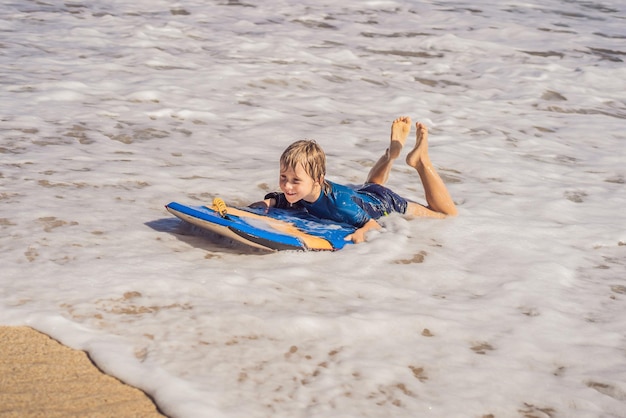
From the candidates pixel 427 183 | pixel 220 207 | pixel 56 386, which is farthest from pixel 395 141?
pixel 56 386

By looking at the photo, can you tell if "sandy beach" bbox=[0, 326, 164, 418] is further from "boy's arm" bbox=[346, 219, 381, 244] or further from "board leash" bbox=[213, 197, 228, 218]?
"boy's arm" bbox=[346, 219, 381, 244]

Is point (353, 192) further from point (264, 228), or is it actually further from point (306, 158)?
point (264, 228)

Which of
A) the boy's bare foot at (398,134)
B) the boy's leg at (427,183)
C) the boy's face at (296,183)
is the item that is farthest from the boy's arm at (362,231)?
the boy's bare foot at (398,134)

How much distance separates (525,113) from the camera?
9.29 m

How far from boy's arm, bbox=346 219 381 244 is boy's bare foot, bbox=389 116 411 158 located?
72 centimetres

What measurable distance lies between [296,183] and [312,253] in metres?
0.44

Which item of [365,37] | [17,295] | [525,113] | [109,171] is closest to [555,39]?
[365,37]

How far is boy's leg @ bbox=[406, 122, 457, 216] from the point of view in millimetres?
5750

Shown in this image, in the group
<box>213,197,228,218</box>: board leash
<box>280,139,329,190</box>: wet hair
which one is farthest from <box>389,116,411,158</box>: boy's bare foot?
<box>213,197,228,218</box>: board leash

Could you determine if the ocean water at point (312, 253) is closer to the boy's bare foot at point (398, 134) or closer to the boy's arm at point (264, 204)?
the boy's arm at point (264, 204)

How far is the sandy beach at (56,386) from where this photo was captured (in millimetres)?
3105

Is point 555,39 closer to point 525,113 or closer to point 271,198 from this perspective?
point 525,113

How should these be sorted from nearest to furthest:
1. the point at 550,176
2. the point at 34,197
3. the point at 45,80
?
1. the point at 34,197
2. the point at 550,176
3. the point at 45,80

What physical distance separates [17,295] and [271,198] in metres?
1.95
